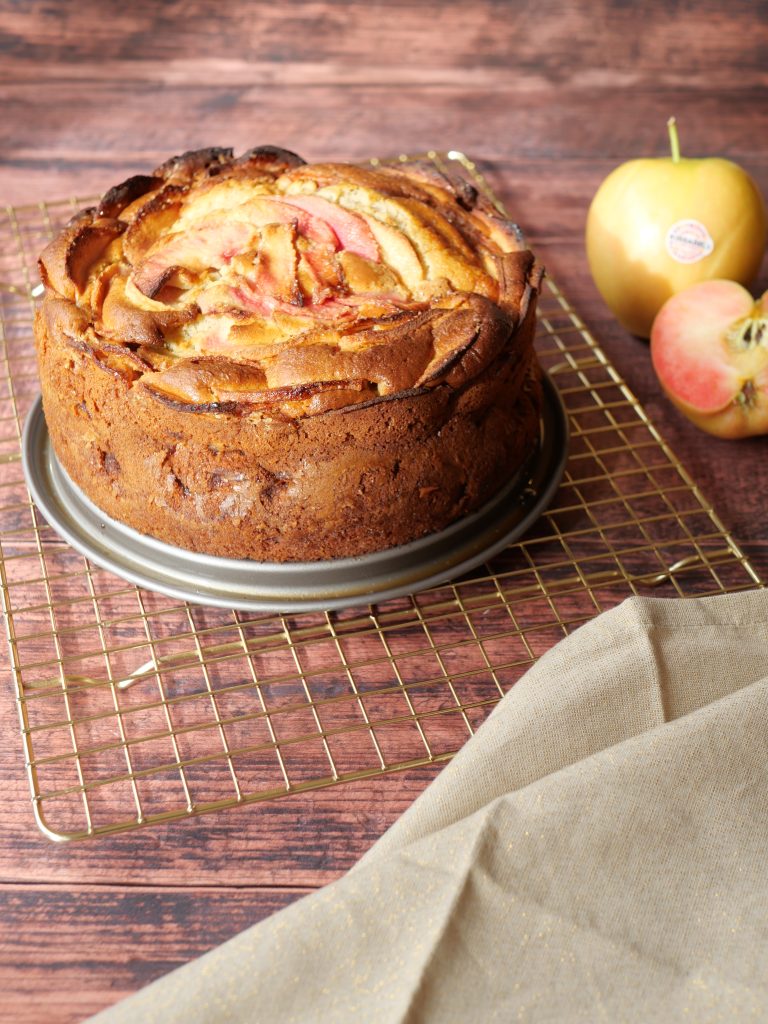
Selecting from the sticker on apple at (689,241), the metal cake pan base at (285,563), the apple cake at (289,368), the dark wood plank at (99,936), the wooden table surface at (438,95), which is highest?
the apple cake at (289,368)

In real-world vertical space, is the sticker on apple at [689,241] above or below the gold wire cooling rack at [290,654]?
above

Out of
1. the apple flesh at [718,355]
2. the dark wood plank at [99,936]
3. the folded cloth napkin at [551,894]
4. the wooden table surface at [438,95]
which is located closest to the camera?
the folded cloth napkin at [551,894]

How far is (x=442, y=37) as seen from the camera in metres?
3.21

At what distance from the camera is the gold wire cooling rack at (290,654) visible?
1411 mm

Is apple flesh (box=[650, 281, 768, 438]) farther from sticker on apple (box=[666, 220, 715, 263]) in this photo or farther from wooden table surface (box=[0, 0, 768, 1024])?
sticker on apple (box=[666, 220, 715, 263])

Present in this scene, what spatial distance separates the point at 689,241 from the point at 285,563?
99 centimetres

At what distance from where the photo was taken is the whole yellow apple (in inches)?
82.5

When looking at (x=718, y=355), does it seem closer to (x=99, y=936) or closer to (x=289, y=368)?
(x=289, y=368)

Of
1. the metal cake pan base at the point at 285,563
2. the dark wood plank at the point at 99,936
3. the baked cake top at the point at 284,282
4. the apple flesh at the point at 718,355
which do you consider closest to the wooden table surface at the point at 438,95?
the apple flesh at the point at 718,355

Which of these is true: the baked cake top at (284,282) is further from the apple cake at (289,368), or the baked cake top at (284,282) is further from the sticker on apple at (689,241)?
the sticker on apple at (689,241)

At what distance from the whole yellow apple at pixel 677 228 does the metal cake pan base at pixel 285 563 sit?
61 cm

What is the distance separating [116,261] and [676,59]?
6.72ft

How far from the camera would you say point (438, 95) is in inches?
119

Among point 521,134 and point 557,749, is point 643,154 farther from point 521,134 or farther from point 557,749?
point 557,749
